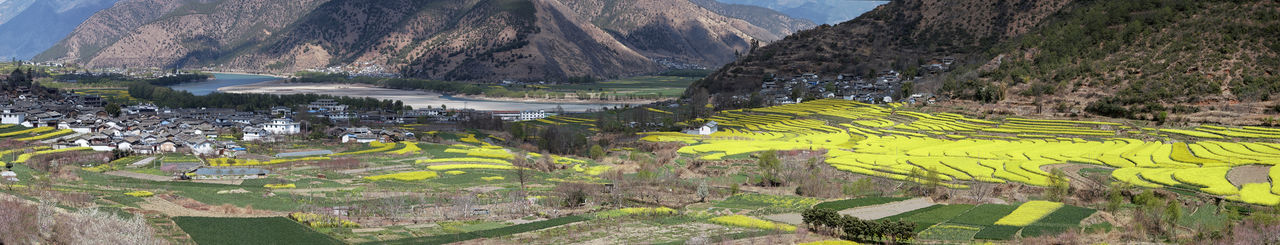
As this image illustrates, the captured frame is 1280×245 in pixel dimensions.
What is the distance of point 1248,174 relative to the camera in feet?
145

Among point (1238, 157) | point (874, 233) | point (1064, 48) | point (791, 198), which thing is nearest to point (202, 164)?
point (791, 198)

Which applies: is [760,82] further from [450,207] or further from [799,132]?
[450,207]

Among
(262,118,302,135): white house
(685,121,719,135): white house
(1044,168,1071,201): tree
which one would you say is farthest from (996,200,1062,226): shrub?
(262,118,302,135): white house

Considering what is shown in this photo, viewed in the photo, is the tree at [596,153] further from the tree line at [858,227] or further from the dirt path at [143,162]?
the tree line at [858,227]

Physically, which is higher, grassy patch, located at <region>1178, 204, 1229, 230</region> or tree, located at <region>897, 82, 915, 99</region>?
tree, located at <region>897, 82, 915, 99</region>

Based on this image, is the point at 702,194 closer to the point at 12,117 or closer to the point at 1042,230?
the point at 1042,230

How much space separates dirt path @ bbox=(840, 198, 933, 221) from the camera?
39.9 metres

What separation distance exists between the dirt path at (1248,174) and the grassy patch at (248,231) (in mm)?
40579

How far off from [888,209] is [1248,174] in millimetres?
18609

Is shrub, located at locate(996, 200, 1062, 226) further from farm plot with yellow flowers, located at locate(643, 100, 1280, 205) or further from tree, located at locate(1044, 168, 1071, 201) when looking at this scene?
farm plot with yellow flowers, located at locate(643, 100, 1280, 205)

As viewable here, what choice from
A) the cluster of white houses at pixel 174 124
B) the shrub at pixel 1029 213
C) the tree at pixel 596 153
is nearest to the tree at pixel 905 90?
the tree at pixel 596 153

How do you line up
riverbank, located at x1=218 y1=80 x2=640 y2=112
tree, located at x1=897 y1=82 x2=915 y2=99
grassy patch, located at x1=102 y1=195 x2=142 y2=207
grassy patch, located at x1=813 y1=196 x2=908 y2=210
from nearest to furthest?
grassy patch, located at x1=102 y1=195 x2=142 y2=207, grassy patch, located at x1=813 y1=196 x2=908 y2=210, tree, located at x1=897 y1=82 x2=915 y2=99, riverbank, located at x1=218 y1=80 x2=640 y2=112

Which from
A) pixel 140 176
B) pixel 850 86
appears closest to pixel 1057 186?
pixel 140 176

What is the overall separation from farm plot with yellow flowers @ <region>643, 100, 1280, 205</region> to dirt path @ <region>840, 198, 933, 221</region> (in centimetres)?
493
